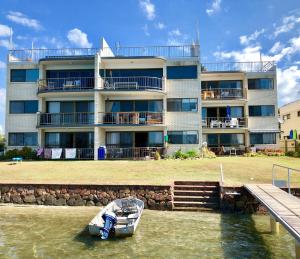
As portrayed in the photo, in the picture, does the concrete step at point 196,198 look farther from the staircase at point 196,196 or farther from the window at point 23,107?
the window at point 23,107

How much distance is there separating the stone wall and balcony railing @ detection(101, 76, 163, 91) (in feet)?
54.4

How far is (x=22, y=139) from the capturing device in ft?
110

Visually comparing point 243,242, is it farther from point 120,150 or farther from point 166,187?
point 120,150

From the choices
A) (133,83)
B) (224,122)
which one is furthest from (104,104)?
(224,122)

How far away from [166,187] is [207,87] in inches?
940

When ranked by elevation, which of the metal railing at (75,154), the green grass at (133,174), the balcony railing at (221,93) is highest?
the balcony railing at (221,93)

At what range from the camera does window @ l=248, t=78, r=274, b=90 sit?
3781 centimetres

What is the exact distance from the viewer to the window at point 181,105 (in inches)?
1302

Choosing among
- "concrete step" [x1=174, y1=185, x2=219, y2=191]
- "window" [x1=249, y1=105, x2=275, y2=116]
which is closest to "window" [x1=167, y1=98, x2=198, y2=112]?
"window" [x1=249, y1=105, x2=275, y2=116]

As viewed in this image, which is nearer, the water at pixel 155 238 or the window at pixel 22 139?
the water at pixel 155 238

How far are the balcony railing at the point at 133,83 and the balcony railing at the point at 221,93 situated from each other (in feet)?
21.7

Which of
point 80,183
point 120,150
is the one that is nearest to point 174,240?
point 80,183

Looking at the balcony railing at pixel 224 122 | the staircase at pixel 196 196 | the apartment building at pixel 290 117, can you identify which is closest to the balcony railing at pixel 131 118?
the balcony railing at pixel 224 122

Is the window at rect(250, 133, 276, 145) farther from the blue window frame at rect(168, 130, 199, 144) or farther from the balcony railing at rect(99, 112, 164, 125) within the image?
the balcony railing at rect(99, 112, 164, 125)
